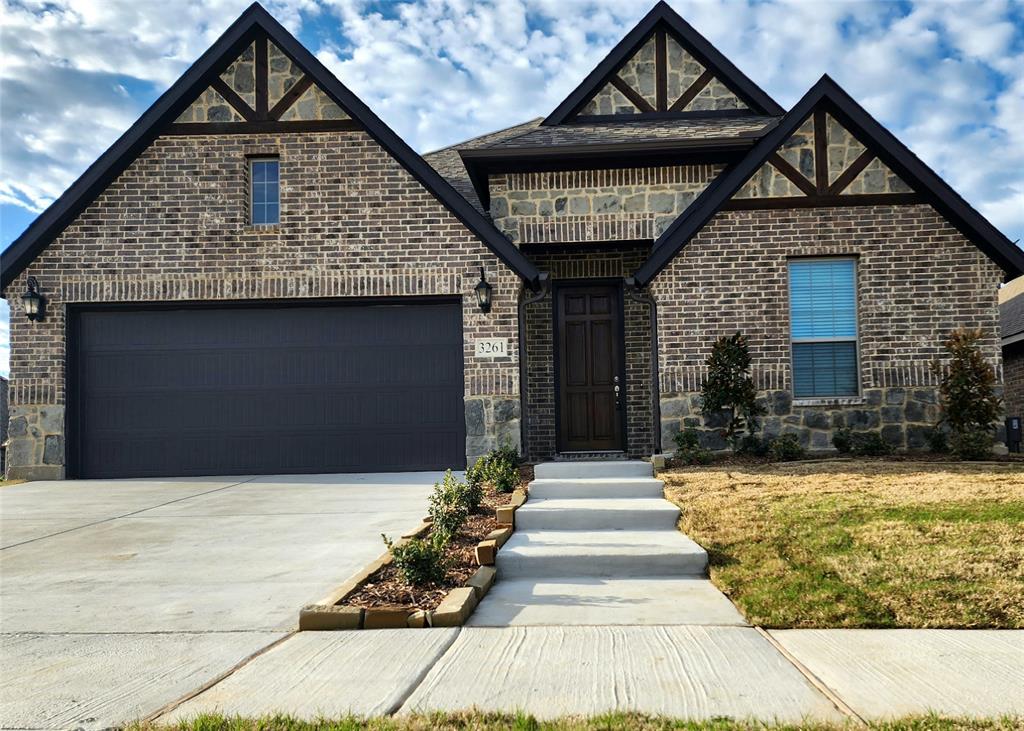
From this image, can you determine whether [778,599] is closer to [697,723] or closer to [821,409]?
[697,723]

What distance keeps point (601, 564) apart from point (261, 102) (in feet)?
31.1

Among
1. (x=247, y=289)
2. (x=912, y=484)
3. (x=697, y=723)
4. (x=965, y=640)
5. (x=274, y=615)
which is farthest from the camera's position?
(x=247, y=289)

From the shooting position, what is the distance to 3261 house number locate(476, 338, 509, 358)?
454 inches

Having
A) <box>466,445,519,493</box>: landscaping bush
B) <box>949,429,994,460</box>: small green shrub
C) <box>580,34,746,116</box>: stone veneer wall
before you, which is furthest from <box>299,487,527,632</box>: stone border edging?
<box>580,34,746,116</box>: stone veneer wall

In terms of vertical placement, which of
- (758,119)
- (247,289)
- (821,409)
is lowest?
(821,409)

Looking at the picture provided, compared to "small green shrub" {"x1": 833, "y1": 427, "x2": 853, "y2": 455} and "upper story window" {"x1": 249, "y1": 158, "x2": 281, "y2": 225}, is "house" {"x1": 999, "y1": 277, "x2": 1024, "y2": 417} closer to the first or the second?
"small green shrub" {"x1": 833, "y1": 427, "x2": 853, "y2": 455}

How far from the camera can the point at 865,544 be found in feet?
19.1

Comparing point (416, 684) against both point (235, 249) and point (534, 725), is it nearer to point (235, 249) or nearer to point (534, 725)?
point (534, 725)

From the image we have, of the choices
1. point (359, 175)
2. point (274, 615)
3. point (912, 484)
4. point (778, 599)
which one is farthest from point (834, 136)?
point (274, 615)

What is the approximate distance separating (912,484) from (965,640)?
13.3 feet

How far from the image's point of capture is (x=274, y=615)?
15.4 feet

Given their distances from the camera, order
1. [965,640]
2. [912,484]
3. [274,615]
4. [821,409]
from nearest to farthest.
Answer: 1. [965,640]
2. [274,615]
3. [912,484]
4. [821,409]

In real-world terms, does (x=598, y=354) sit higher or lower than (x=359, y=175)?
lower

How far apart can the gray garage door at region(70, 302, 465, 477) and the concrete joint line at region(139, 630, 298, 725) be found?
7.48m
